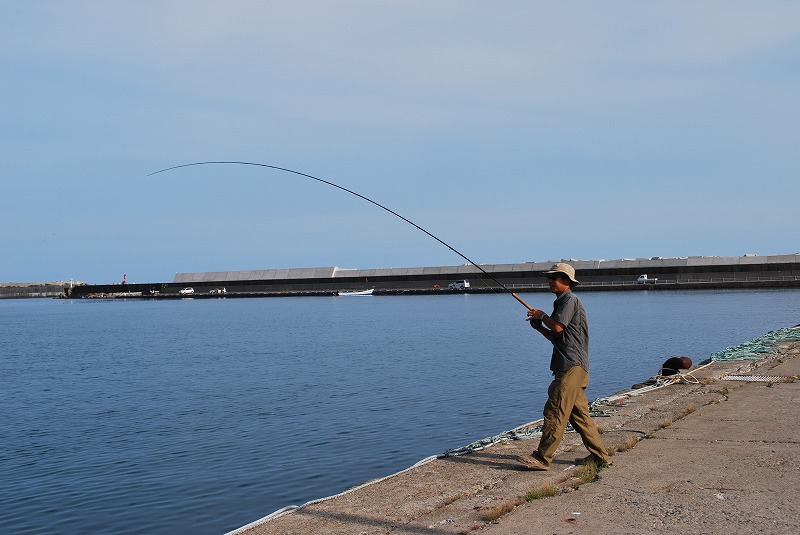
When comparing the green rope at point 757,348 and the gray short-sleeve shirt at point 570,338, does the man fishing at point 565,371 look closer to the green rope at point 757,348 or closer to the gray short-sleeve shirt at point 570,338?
the gray short-sleeve shirt at point 570,338

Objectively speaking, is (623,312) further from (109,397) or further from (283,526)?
(283,526)

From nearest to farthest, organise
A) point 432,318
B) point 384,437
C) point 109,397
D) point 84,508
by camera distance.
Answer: point 84,508 → point 384,437 → point 109,397 → point 432,318

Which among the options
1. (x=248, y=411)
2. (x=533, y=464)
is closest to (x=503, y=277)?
(x=248, y=411)

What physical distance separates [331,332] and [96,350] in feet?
36.0

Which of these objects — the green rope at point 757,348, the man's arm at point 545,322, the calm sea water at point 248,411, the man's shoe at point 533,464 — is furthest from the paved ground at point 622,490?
the green rope at point 757,348

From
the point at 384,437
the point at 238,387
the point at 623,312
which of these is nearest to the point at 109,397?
the point at 238,387

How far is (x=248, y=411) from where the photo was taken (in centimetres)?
1603

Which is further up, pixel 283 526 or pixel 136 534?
pixel 283 526

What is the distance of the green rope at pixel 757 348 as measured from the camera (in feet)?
54.7

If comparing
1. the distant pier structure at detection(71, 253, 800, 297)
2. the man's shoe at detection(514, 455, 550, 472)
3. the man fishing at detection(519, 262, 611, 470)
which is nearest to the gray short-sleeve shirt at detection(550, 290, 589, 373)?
the man fishing at detection(519, 262, 611, 470)

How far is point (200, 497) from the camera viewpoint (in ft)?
31.5

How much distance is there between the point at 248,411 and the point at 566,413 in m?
10.2

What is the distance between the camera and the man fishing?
691cm

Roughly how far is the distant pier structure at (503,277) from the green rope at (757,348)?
197 feet
